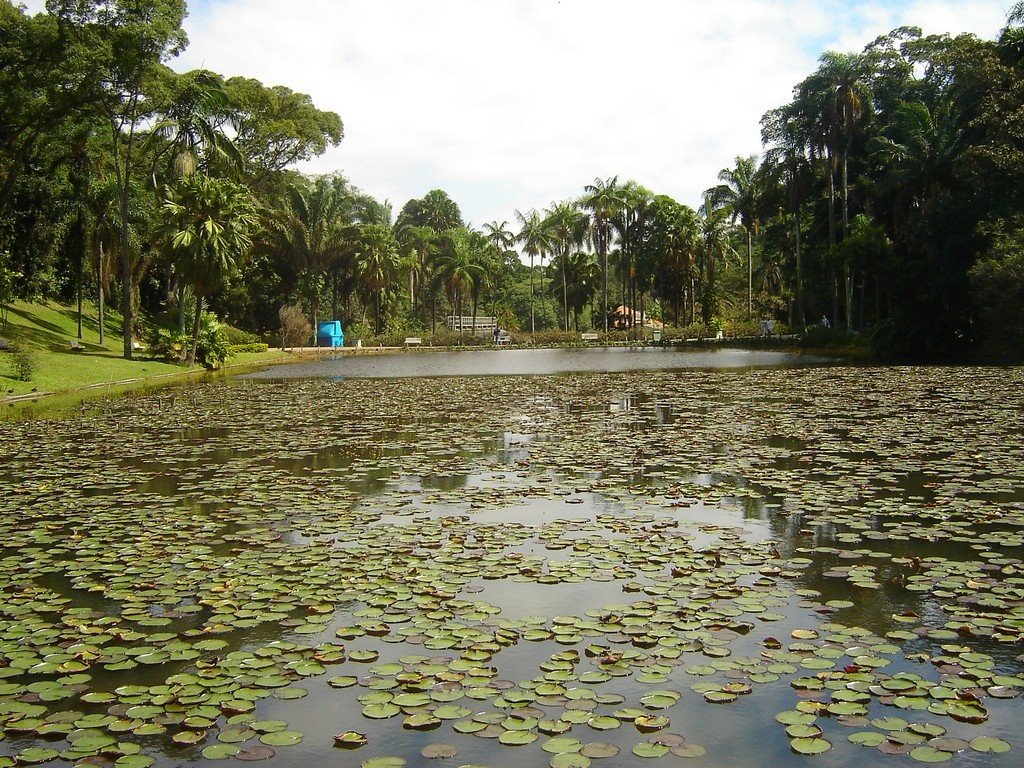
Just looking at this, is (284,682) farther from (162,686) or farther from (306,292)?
(306,292)

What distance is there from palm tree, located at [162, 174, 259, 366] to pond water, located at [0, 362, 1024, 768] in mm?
26384

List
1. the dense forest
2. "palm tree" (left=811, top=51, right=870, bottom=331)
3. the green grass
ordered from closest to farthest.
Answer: the green grass < the dense forest < "palm tree" (left=811, top=51, right=870, bottom=331)

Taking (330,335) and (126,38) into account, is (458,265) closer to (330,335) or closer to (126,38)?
(330,335)

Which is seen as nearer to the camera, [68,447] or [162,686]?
[162,686]

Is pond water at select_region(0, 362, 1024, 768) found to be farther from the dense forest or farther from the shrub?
the shrub

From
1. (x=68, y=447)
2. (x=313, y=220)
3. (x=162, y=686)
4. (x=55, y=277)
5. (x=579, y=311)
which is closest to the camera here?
(x=162, y=686)

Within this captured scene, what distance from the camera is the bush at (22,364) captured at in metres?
25.6

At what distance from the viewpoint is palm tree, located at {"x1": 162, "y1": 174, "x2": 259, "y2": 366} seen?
38062 mm

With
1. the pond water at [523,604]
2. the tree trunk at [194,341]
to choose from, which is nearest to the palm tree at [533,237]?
the tree trunk at [194,341]

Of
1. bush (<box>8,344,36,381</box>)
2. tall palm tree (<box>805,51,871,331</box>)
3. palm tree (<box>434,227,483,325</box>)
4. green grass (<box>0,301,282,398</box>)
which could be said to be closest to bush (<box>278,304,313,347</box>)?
green grass (<box>0,301,282,398</box>)

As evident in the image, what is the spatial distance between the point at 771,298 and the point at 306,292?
117 feet

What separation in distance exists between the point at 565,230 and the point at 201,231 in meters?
44.0

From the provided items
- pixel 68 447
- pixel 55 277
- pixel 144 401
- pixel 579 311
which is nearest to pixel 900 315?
pixel 144 401

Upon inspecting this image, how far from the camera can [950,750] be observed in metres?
3.90
